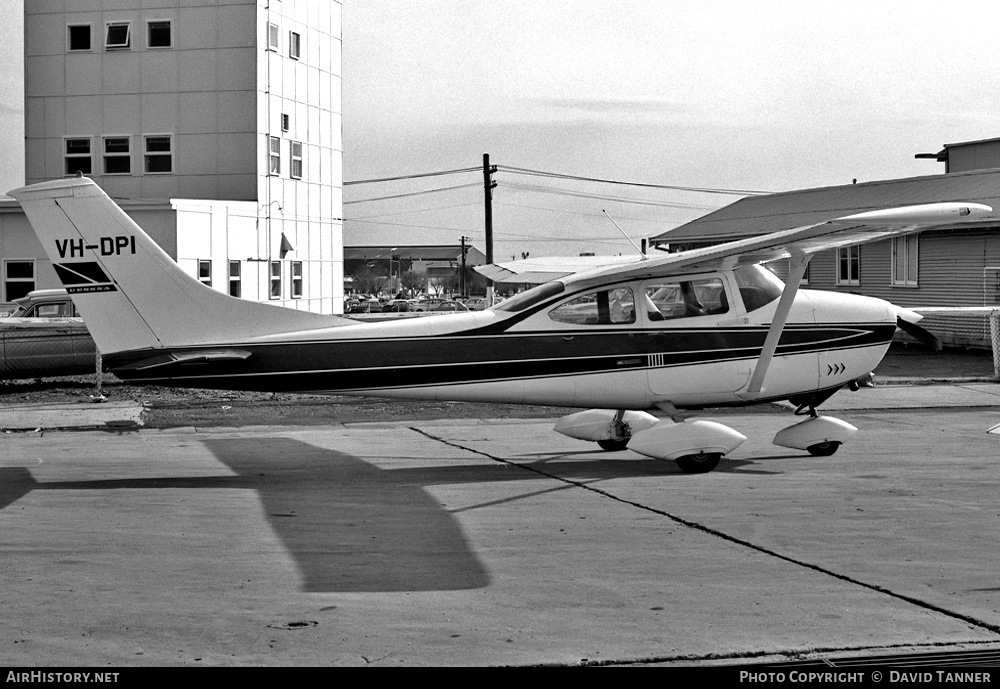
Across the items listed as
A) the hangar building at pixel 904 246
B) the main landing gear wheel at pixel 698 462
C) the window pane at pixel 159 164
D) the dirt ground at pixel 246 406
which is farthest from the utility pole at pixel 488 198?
the main landing gear wheel at pixel 698 462

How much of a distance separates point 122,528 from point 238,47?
27.8 m

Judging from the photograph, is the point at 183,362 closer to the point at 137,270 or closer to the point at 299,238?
the point at 137,270

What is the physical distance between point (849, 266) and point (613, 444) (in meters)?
22.3

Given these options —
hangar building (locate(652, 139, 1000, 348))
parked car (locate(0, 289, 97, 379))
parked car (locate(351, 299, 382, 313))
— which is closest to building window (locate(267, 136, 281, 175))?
hangar building (locate(652, 139, 1000, 348))

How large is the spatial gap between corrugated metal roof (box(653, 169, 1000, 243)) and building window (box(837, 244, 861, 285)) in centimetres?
206

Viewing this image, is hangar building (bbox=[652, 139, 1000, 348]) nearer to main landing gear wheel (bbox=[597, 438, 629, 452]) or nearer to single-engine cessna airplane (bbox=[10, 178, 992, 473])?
single-engine cessna airplane (bbox=[10, 178, 992, 473])

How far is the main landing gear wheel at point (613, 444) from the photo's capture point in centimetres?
1236

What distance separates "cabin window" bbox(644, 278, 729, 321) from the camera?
11.5m

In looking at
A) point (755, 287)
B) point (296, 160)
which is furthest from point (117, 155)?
point (755, 287)

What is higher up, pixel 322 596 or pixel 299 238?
pixel 299 238

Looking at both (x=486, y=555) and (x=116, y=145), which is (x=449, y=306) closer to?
(x=116, y=145)

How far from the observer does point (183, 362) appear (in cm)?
1017

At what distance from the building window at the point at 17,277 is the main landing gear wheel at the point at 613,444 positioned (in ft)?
73.5

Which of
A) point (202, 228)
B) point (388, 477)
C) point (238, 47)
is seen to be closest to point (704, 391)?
point (388, 477)
